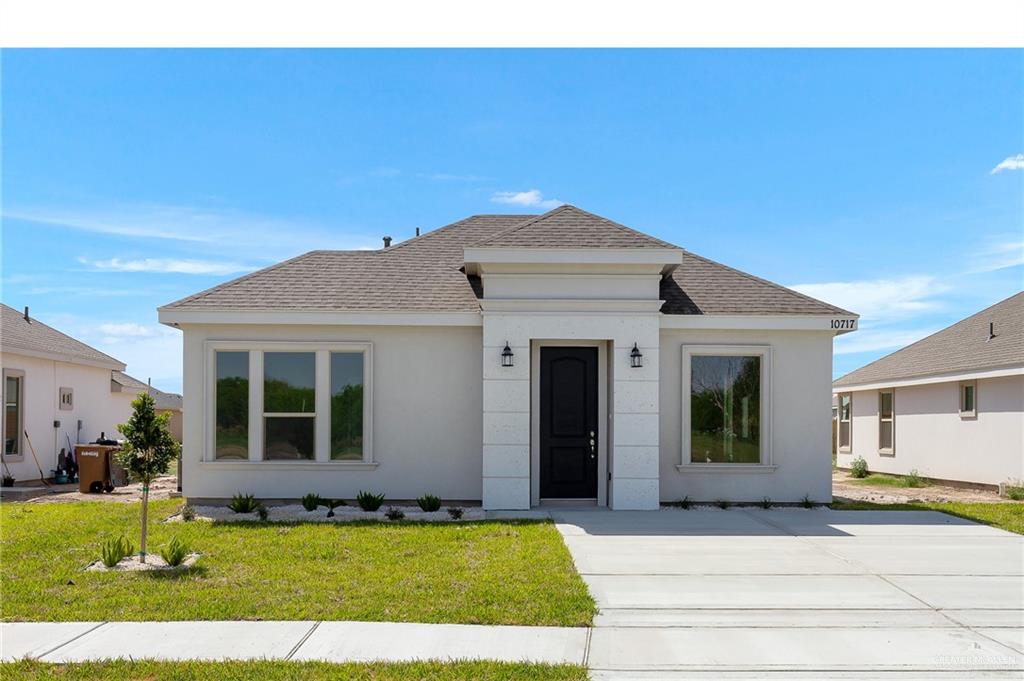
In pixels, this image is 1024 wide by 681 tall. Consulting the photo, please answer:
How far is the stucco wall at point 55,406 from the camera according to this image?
18.3m

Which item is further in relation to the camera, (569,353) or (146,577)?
(569,353)

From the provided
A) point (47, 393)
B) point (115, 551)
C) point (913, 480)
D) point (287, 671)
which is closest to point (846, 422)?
point (913, 480)

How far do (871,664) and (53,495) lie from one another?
49.9 feet

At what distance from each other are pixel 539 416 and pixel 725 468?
3.04 m

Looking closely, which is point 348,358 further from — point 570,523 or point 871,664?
point 871,664

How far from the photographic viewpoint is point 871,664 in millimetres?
5742

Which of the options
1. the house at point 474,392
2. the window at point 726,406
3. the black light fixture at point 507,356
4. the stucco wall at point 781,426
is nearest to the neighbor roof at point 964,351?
the stucco wall at point 781,426

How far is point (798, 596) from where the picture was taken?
743 centimetres

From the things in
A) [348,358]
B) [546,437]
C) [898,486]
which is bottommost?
[898,486]

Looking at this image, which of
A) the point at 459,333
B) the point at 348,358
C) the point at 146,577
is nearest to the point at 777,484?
the point at 459,333

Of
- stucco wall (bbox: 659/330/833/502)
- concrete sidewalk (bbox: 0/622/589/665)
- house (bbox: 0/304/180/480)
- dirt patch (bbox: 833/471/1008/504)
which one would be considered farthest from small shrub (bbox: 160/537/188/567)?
dirt patch (bbox: 833/471/1008/504)

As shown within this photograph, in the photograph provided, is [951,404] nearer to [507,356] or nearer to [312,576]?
[507,356]

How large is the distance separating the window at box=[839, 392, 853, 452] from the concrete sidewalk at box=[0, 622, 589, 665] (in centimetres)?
2061

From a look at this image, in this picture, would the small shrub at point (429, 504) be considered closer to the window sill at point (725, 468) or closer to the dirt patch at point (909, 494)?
the window sill at point (725, 468)
